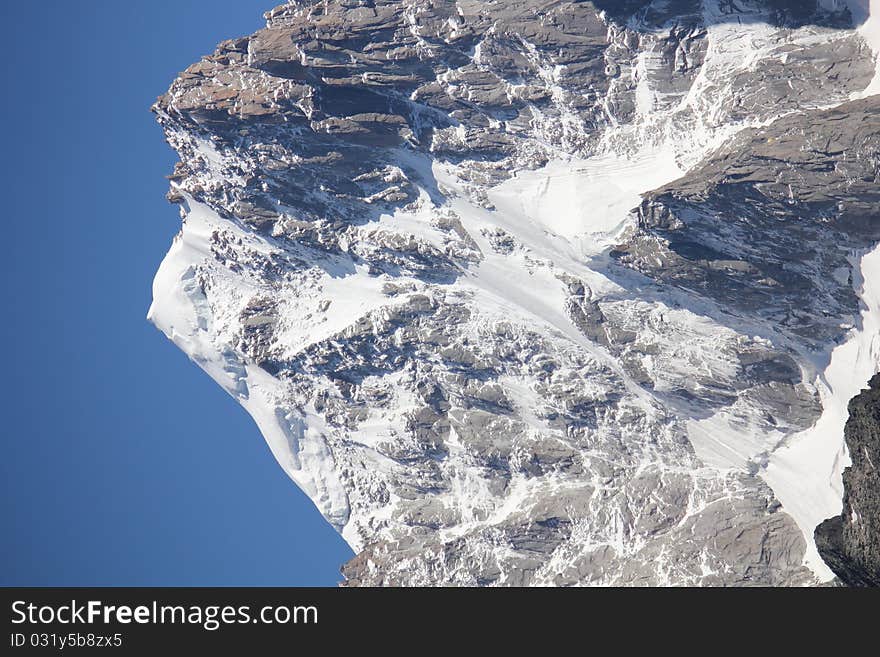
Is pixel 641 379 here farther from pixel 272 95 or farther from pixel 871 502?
pixel 272 95

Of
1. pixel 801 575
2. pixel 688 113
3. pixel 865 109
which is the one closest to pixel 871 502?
pixel 801 575

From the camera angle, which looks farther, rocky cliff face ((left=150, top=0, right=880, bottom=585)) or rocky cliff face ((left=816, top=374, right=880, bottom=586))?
rocky cliff face ((left=150, top=0, right=880, bottom=585))

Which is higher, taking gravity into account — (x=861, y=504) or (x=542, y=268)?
(x=542, y=268)

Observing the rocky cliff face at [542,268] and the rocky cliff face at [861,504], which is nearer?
the rocky cliff face at [861,504]

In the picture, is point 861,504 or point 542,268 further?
point 542,268
